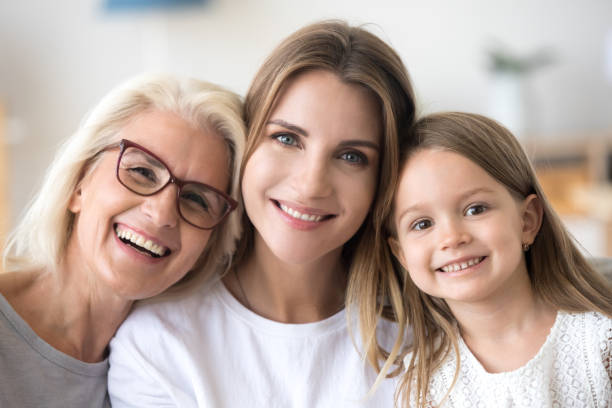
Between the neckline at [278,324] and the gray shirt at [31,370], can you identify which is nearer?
the gray shirt at [31,370]

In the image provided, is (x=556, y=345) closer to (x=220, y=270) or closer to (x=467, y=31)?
(x=220, y=270)

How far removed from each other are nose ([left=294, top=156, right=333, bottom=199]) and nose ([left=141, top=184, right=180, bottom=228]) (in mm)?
284

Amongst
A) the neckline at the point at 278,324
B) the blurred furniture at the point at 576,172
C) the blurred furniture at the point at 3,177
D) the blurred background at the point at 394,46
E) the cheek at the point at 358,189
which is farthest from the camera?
the blurred background at the point at 394,46

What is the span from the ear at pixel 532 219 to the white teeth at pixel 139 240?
2.88 ft

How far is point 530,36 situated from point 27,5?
153 inches

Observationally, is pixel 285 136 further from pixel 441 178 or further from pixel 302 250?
pixel 441 178

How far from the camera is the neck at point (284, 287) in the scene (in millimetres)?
1708

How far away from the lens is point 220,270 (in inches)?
68.9

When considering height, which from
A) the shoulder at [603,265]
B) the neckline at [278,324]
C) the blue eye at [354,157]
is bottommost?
the neckline at [278,324]

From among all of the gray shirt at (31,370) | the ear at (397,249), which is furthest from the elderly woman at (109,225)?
the ear at (397,249)

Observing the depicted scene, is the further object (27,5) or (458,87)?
(458,87)

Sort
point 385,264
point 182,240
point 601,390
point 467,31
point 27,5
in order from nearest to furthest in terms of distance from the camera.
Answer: point 601,390
point 182,240
point 385,264
point 27,5
point 467,31

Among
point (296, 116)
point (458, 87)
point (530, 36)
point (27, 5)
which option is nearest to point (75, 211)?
point (296, 116)

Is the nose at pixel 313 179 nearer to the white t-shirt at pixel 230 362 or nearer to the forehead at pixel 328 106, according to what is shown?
the forehead at pixel 328 106
